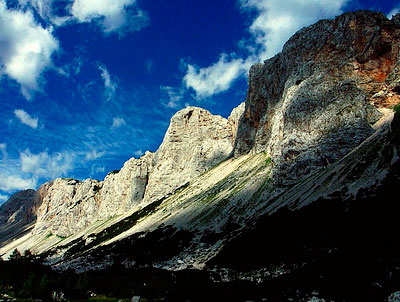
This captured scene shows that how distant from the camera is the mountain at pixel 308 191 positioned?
28.0 metres

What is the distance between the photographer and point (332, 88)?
7419cm

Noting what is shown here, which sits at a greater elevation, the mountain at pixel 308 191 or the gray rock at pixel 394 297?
the mountain at pixel 308 191

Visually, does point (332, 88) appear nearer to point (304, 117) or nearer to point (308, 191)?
point (304, 117)

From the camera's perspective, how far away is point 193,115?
171 meters

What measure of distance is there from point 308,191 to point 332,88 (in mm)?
34093

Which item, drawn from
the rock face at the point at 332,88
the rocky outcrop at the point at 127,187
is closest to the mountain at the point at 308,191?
the rock face at the point at 332,88

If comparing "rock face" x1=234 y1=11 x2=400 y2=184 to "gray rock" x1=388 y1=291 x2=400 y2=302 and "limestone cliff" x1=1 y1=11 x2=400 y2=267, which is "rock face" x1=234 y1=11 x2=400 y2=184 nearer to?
"limestone cliff" x1=1 y1=11 x2=400 y2=267

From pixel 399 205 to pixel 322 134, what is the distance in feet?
123

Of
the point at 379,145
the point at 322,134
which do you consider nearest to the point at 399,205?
the point at 379,145

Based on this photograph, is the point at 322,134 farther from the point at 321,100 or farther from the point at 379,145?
the point at 379,145

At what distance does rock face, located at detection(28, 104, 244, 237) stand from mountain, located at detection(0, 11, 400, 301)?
31.7 metres

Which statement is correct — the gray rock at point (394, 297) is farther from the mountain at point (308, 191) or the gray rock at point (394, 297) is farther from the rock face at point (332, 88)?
the rock face at point (332, 88)

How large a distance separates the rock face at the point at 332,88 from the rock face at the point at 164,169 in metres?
59.2

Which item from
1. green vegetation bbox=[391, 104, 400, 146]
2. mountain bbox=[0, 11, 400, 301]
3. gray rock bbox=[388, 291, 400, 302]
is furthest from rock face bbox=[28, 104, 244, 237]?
gray rock bbox=[388, 291, 400, 302]
